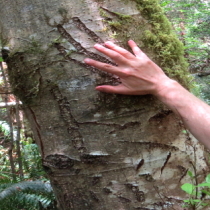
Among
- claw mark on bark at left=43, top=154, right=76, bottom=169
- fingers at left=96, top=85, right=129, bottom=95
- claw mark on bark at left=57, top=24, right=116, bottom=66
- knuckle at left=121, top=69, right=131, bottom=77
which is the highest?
claw mark on bark at left=57, top=24, right=116, bottom=66

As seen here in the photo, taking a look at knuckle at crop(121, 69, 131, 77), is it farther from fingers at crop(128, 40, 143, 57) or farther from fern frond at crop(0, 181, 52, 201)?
fern frond at crop(0, 181, 52, 201)

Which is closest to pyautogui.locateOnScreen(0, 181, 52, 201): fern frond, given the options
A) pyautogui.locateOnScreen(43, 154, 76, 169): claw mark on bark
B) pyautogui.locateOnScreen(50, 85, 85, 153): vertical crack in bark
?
pyautogui.locateOnScreen(43, 154, 76, 169): claw mark on bark

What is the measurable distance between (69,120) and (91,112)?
4.0 inches

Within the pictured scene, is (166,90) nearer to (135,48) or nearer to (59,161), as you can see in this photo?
(135,48)

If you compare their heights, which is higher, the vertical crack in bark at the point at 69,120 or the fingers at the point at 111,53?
the fingers at the point at 111,53

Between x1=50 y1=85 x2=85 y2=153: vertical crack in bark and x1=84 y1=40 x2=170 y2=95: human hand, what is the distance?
16 centimetres

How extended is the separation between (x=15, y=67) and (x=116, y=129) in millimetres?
526

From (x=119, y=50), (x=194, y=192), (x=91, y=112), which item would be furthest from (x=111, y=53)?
(x=194, y=192)

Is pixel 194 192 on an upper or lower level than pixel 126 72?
lower

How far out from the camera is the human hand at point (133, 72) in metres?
1.04

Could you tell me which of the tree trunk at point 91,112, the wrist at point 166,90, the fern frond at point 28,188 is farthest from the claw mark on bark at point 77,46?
the fern frond at point 28,188

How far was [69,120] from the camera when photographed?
3.52ft

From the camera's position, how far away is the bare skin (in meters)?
1.03

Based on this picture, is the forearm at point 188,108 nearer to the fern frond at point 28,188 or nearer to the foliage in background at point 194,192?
the foliage in background at point 194,192
